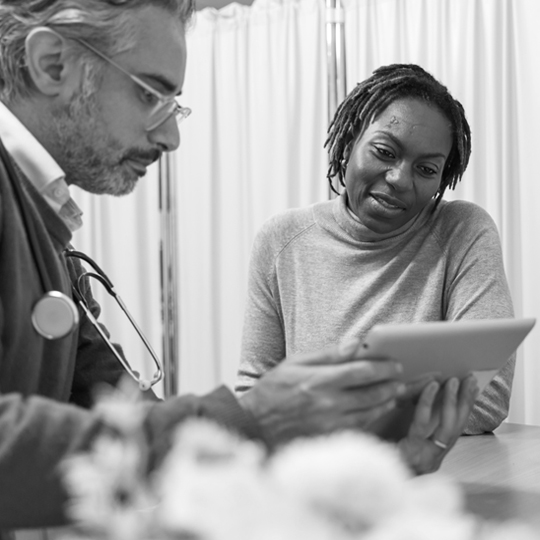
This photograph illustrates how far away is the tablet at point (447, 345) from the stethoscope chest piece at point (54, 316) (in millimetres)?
389

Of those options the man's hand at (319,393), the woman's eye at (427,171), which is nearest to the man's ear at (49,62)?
the man's hand at (319,393)

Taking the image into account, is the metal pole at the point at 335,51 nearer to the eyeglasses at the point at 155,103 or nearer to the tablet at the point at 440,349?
the eyeglasses at the point at 155,103

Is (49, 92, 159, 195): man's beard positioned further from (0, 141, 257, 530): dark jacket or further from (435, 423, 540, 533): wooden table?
(435, 423, 540, 533): wooden table

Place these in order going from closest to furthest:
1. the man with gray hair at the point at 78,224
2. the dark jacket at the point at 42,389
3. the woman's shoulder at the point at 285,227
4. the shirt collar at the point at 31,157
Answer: the dark jacket at the point at 42,389 → the man with gray hair at the point at 78,224 → the shirt collar at the point at 31,157 → the woman's shoulder at the point at 285,227

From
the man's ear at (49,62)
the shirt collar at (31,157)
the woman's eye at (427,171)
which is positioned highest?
the man's ear at (49,62)

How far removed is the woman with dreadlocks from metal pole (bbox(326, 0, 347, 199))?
4.02ft

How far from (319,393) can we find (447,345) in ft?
0.64

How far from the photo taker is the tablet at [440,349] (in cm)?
90

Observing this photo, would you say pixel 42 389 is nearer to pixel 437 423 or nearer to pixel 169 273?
pixel 437 423

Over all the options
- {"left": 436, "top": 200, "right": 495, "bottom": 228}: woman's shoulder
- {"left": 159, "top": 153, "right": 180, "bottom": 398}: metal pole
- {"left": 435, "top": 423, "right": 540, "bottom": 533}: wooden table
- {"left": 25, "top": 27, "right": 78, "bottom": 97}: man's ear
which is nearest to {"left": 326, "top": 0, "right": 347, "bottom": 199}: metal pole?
{"left": 159, "top": 153, "right": 180, "bottom": 398}: metal pole

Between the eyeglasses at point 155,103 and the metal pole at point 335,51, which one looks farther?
the metal pole at point 335,51

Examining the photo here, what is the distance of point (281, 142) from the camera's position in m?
3.25

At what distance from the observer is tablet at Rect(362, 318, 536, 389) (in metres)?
0.89

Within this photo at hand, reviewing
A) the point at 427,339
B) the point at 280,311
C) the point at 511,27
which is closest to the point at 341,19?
the point at 511,27
